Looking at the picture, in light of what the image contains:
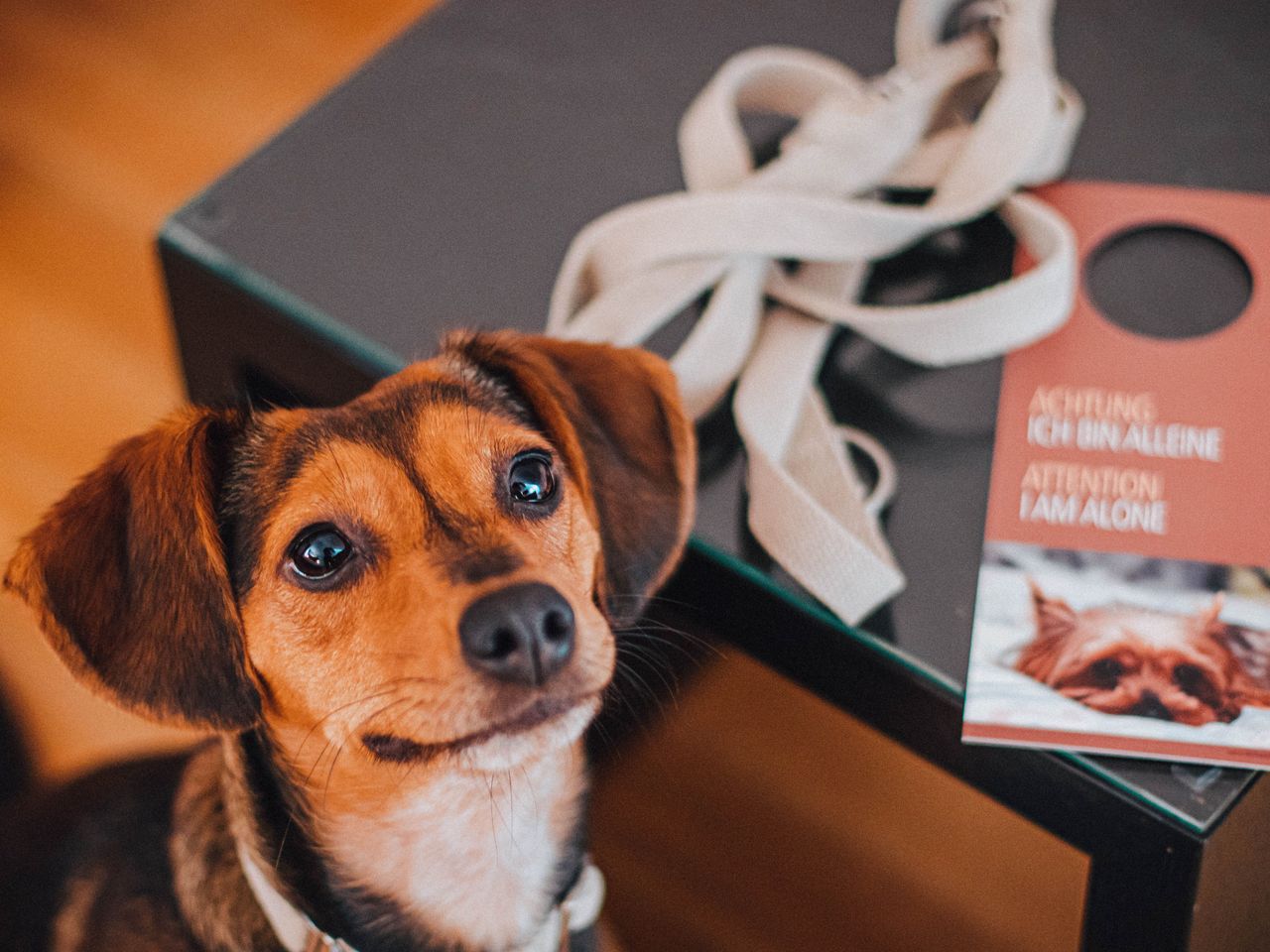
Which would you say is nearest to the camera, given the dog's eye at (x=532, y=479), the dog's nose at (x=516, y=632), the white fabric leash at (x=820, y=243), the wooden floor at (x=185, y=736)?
the dog's nose at (x=516, y=632)

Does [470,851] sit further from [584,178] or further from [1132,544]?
[584,178]

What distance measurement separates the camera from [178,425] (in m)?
1.07

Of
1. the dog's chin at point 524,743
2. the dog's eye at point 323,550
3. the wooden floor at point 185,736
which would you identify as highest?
the dog's eye at point 323,550

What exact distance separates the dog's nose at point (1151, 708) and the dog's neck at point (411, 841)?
48 centimetres

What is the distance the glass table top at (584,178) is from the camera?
1.36 metres

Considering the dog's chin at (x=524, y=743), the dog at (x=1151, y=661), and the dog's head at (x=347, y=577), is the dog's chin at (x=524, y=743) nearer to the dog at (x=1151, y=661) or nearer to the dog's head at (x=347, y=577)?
the dog's head at (x=347, y=577)

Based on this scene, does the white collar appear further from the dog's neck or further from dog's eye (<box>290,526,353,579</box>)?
dog's eye (<box>290,526,353,579</box>)

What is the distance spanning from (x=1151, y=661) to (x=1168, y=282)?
0.48 m

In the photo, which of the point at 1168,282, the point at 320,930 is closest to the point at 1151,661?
the point at 1168,282

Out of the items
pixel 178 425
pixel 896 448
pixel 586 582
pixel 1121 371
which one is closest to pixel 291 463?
pixel 178 425

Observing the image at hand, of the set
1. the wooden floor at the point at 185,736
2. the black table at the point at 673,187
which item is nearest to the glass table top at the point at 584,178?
the black table at the point at 673,187

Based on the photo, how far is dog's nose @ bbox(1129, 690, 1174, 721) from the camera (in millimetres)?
1123

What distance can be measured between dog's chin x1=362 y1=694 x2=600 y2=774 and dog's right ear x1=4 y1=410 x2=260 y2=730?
5.0 inches

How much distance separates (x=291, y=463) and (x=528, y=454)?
18cm
